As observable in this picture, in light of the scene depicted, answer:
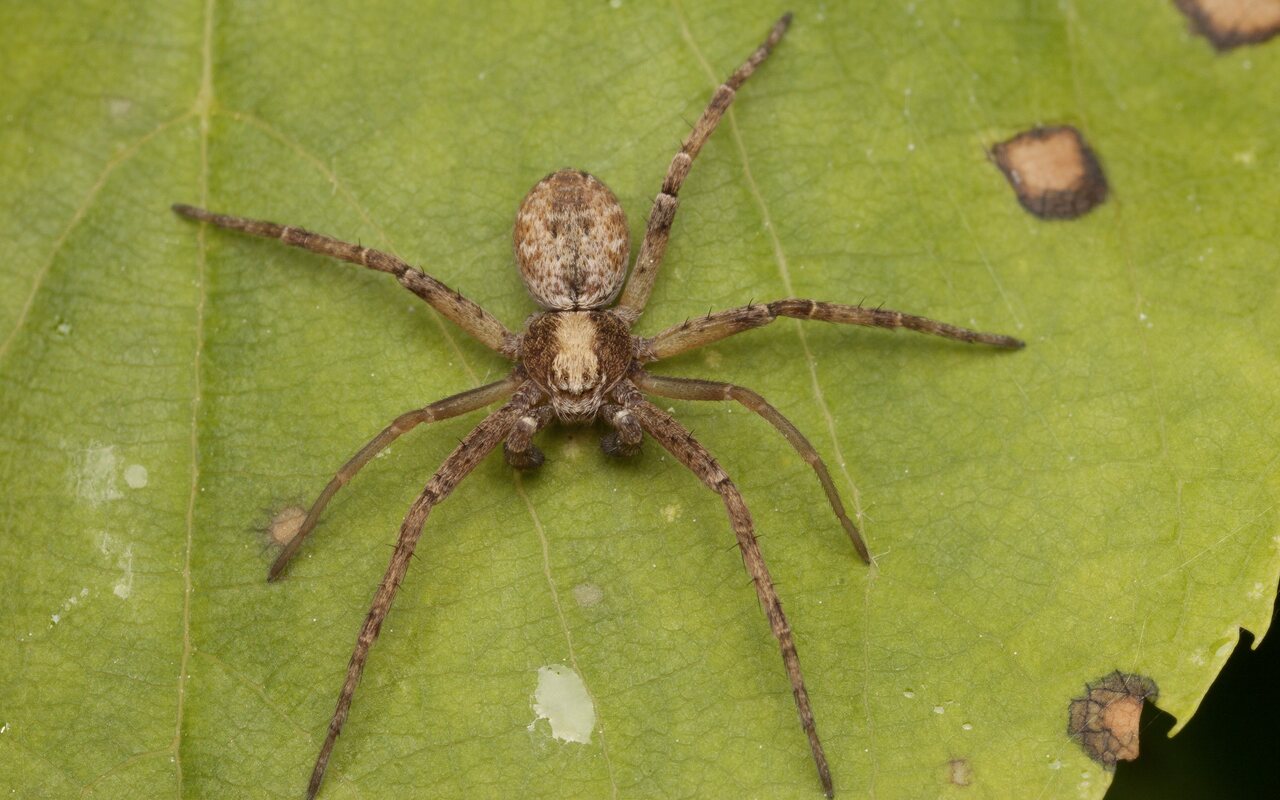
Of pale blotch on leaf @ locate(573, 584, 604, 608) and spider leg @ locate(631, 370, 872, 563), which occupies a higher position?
spider leg @ locate(631, 370, 872, 563)

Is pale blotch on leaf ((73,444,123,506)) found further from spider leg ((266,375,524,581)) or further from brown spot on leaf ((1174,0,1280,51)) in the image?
brown spot on leaf ((1174,0,1280,51))

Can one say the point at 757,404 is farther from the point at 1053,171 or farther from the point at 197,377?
the point at 197,377

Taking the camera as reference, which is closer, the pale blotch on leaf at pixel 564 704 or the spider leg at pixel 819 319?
the pale blotch on leaf at pixel 564 704

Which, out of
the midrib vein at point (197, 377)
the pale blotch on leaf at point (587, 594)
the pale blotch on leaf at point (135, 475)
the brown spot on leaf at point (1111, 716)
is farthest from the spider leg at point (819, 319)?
the pale blotch on leaf at point (135, 475)

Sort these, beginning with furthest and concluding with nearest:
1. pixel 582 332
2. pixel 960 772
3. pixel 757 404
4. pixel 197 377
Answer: pixel 582 332 < pixel 197 377 < pixel 757 404 < pixel 960 772

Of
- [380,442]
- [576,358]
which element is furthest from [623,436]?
[380,442]

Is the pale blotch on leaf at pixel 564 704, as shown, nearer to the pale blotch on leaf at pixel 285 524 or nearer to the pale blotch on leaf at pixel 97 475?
the pale blotch on leaf at pixel 285 524

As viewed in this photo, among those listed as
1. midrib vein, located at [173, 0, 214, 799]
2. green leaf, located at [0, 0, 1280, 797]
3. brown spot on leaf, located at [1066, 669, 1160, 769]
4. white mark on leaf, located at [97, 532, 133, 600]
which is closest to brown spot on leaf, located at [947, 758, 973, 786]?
green leaf, located at [0, 0, 1280, 797]
